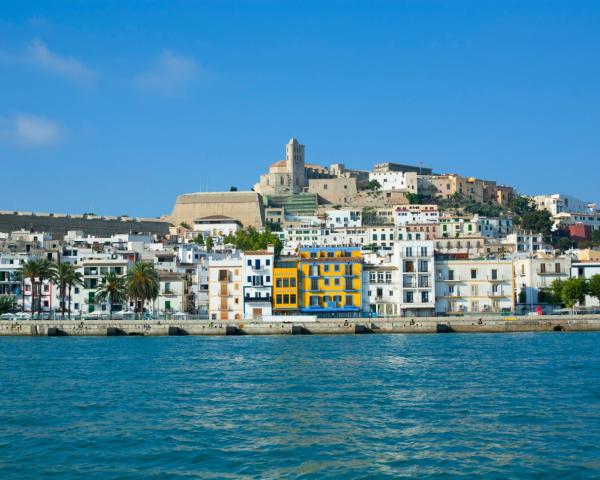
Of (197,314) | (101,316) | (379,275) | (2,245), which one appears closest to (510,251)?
(379,275)

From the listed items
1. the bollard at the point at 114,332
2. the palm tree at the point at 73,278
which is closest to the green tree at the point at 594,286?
the bollard at the point at 114,332

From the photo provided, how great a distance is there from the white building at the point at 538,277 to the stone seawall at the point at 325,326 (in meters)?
11.8

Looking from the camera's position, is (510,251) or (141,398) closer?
(141,398)

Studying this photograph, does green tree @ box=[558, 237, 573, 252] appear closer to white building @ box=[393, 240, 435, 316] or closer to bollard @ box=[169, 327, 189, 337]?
white building @ box=[393, 240, 435, 316]

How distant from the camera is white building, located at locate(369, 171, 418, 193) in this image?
18575cm

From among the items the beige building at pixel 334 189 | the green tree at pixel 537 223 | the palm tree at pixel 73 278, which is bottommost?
the palm tree at pixel 73 278

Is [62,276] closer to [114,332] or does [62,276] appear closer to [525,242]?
[114,332]

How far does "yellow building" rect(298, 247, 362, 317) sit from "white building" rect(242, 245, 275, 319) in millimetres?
2714

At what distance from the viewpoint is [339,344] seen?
6088 cm

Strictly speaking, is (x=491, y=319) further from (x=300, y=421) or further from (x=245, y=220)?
(x=245, y=220)

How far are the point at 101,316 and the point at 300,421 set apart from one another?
53.4 m

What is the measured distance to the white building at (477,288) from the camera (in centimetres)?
8025

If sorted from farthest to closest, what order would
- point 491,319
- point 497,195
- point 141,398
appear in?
point 497,195 → point 491,319 → point 141,398

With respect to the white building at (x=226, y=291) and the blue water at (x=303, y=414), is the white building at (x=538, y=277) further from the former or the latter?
the blue water at (x=303, y=414)
